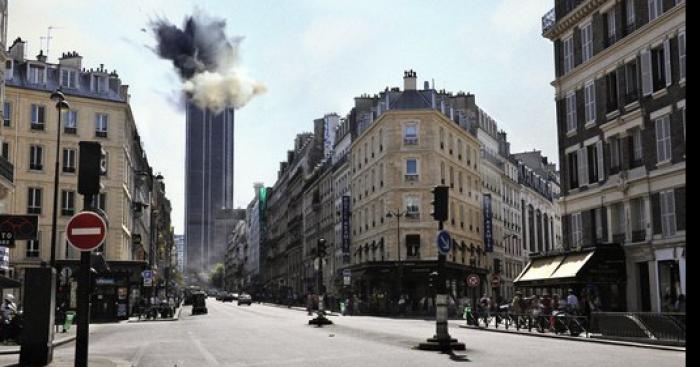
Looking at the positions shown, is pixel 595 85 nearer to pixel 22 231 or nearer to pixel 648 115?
pixel 648 115

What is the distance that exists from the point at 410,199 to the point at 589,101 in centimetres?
2840

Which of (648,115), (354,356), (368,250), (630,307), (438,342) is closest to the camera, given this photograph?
(354,356)

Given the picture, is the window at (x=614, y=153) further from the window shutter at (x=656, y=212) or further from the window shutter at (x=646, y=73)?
the window shutter at (x=656, y=212)

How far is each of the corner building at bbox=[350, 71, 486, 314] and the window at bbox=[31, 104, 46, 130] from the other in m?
27.7

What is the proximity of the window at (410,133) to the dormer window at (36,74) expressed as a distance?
95.5 feet

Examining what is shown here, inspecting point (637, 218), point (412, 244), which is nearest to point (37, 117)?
point (412, 244)

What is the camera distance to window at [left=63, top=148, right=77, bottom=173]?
176 feet

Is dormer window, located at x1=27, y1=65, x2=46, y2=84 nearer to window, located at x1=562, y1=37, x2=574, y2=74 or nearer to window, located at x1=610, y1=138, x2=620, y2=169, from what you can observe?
window, located at x1=562, y1=37, x2=574, y2=74

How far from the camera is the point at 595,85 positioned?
3828 centimetres

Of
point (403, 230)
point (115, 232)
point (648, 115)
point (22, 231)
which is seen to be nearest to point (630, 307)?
point (648, 115)

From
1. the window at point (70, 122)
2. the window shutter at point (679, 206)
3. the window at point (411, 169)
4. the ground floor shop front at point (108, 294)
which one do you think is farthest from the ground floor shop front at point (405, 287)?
A: the window shutter at point (679, 206)

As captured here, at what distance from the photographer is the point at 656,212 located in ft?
108

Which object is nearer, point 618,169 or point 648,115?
point 648,115

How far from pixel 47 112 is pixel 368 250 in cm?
3096
